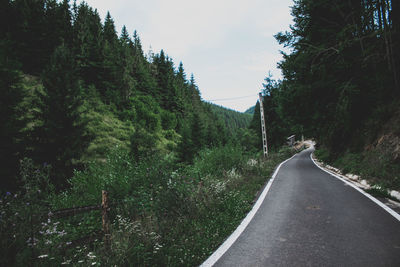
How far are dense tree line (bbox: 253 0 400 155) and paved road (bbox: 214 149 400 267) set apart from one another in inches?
300

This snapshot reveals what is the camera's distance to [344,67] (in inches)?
467

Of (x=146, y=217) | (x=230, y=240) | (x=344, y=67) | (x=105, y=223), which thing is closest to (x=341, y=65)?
(x=344, y=67)

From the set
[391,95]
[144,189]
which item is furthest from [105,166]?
[391,95]

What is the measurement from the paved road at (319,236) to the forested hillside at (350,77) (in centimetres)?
290

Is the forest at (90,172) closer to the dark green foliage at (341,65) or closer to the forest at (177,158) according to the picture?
the forest at (177,158)

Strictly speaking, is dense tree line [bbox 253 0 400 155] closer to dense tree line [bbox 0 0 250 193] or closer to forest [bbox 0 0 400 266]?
forest [bbox 0 0 400 266]

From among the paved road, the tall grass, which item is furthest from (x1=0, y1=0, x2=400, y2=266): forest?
the paved road

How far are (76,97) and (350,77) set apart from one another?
2455 centimetres

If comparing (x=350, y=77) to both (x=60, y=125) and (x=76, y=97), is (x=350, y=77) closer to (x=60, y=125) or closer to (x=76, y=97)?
(x=60, y=125)

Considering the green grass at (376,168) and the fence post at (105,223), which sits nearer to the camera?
the fence post at (105,223)

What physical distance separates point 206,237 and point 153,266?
1.34 meters

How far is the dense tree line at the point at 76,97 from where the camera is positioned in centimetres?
1592

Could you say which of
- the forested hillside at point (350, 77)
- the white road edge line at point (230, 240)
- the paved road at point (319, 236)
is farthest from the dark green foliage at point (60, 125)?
the forested hillside at point (350, 77)

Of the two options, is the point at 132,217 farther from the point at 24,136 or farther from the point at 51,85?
the point at 51,85
